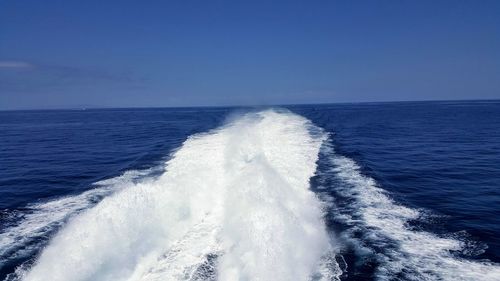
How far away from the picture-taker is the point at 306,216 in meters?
16.0

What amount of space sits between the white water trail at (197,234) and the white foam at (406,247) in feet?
6.69

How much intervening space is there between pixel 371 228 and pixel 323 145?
65.9 feet

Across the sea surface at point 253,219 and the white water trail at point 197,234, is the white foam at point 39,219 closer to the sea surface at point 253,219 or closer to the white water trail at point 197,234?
the sea surface at point 253,219

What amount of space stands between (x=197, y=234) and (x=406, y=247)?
26.0ft

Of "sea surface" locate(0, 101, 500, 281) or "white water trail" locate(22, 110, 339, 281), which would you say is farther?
"sea surface" locate(0, 101, 500, 281)

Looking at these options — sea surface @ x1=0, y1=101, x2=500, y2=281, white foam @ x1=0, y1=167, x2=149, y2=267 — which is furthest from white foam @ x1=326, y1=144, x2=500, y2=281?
white foam @ x1=0, y1=167, x2=149, y2=267

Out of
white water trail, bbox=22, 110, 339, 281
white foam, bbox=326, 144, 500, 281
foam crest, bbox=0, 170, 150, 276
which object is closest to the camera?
white foam, bbox=326, 144, 500, 281

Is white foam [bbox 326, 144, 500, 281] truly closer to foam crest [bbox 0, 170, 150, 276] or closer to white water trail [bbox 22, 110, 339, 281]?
white water trail [bbox 22, 110, 339, 281]

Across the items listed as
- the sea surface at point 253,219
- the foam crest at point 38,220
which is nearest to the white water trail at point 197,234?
the sea surface at point 253,219

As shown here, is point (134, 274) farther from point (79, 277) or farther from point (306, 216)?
point (306, 216)

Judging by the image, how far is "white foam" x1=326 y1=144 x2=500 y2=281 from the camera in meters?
11.5

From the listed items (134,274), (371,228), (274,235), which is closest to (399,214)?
(371,228)

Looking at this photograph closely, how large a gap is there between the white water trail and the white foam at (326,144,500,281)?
204 cm

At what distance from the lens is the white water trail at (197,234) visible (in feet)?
39.0
